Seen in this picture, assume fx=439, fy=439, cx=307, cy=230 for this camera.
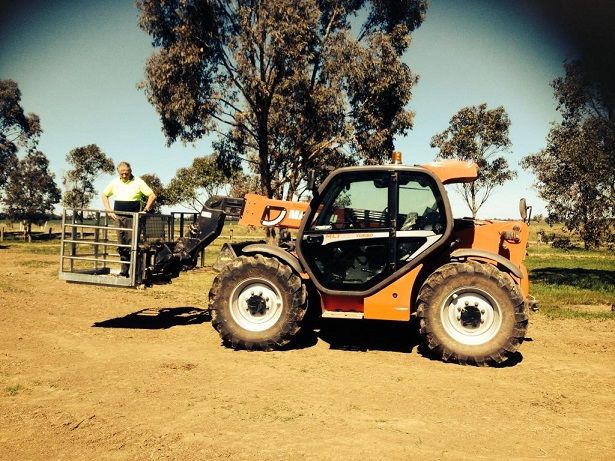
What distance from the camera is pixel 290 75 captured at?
15.7m

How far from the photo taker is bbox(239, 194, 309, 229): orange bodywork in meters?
6.45

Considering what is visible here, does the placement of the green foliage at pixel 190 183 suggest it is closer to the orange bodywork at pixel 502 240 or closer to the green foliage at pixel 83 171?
the green foliage at pixel 83 171

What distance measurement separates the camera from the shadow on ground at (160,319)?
7.29 metres

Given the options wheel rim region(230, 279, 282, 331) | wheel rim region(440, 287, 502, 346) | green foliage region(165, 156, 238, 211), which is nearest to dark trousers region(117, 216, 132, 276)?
wheel rim region(230, 279, 282, 331)

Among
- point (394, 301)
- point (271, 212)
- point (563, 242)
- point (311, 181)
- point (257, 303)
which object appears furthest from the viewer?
point (563, 242)

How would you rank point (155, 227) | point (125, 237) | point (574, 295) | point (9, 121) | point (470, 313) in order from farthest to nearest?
point (9, 121)
point (574, 295)
point (155, 227)
point (125, 237)
point (470, 313)

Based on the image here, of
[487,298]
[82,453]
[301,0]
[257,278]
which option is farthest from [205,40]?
[82,453]

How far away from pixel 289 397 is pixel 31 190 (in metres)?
60.6

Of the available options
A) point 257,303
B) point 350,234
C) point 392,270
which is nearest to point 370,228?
point 350,234

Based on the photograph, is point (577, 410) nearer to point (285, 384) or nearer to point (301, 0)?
point (285, 384)

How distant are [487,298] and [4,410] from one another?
525 centimetres

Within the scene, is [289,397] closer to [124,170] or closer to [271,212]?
[271,212]

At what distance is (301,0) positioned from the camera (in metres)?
15.1

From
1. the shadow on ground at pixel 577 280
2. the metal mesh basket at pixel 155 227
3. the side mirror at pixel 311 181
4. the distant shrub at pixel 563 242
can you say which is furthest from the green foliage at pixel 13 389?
the distant shrub at pixel 563 242
